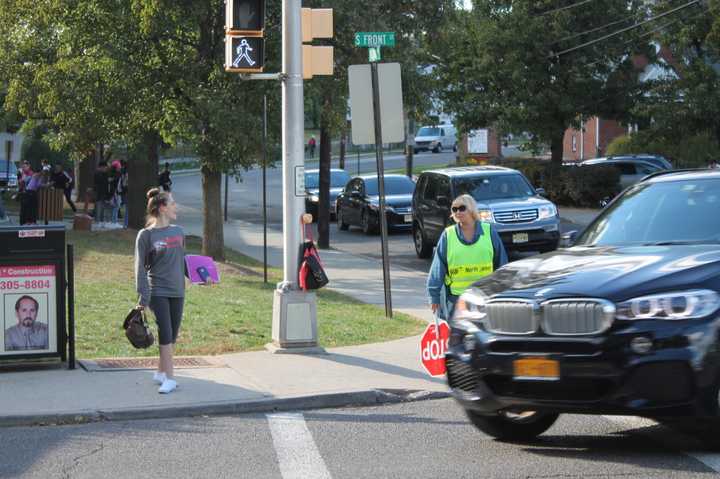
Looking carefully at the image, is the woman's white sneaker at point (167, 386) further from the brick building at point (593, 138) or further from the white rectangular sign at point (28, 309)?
the brick building at point (593, 138)

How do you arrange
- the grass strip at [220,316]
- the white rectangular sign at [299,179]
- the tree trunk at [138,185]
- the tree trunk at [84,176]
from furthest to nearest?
the tree trunk at [84,176] < the tree trunk at [138,185] < the grass strip at [220,316] < the white rectangular sign at [299,179]

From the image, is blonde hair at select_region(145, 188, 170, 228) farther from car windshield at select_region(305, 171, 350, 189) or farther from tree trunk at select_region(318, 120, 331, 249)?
car windshield at select_region(305, 171, 350, 189)

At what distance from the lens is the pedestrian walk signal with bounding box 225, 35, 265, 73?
11633 millimetres

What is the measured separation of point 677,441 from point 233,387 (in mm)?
3976

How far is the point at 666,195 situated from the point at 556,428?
193 cm

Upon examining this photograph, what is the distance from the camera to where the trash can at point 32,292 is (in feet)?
34.4

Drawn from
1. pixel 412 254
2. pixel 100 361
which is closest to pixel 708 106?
pixel 412 254

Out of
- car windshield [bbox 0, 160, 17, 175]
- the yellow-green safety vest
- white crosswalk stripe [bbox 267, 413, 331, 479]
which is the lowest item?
white crosswalk stripe [bbox 267, 413, 331, 479]

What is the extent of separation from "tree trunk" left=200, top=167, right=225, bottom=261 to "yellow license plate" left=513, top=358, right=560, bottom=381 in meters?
15.2

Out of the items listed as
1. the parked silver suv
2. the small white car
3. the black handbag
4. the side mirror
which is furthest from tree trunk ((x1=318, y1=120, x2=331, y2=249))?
the small white car

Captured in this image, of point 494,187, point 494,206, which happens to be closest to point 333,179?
point 494,187

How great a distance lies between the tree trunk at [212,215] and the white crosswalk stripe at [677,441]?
1407 cm

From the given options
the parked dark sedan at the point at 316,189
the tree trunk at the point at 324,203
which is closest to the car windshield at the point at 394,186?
the parked dark sedan at the point at 316,189

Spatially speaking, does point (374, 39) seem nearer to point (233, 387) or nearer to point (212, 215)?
point (233, 387)
